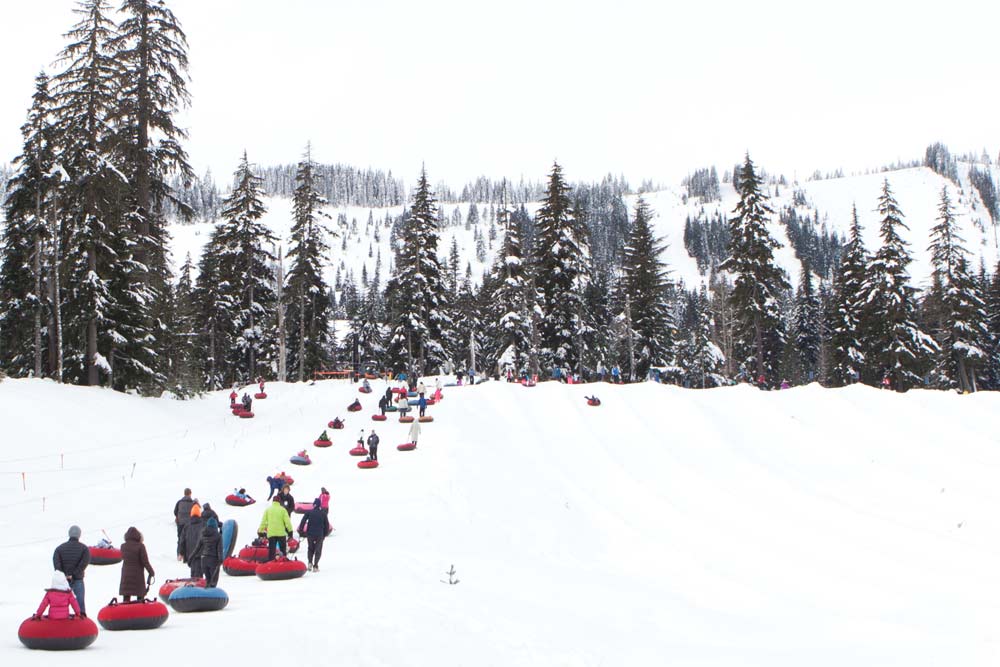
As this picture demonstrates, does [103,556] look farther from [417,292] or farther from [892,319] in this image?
[892,319]

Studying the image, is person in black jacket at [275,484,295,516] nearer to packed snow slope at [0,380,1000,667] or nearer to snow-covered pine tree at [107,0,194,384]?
packed snow slope at [0,380,1000,667]

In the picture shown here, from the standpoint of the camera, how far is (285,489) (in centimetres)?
2283

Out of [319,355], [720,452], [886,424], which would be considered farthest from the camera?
[319,355]

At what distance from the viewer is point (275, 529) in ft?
54.2

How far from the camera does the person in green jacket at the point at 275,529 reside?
54.0 feet

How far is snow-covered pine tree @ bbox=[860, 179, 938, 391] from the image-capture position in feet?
169

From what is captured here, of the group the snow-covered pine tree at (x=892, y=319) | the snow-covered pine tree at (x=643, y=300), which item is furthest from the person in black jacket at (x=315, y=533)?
the snow-covered pine tree at (x=892, y=319)

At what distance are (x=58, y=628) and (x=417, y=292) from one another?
152 ft

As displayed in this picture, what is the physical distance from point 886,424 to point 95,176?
3685 centimetres

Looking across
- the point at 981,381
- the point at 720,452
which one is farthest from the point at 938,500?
the point at 981,381

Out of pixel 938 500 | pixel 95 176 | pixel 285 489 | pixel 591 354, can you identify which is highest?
pixel 95 176

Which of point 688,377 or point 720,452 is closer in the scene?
point 720,452

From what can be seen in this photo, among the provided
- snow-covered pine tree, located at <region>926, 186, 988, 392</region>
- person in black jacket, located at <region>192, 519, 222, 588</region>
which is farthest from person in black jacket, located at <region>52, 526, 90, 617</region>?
snow-covered pine tree, located at <region>926, 186, 988, 392</region>

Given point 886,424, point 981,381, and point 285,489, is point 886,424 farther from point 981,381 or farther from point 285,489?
point 981,381
